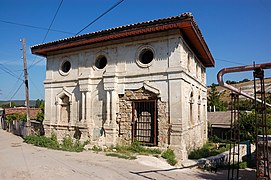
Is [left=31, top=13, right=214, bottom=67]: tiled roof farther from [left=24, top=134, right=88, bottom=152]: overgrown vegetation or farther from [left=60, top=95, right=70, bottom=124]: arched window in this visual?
[left=24, top=134, right=88, bottom=152]: overgrown vegetation

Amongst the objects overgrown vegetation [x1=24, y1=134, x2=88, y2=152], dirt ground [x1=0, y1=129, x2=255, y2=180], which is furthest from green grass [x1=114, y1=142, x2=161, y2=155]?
overgrown vegetation [x1=24, y1=134, x2=88, y2=152]

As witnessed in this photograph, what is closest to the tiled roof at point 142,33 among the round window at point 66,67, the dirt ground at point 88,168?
the round window at point 66,67

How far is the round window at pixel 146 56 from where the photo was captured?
11.6 metres

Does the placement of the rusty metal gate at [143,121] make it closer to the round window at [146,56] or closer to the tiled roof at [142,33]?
the round window at [146,56]

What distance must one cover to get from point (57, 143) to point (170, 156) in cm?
682

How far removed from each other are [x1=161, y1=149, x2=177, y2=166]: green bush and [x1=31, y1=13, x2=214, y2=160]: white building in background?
0.94ft

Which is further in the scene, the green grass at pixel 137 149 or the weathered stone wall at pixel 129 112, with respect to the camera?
the weathered stone wall at pixel 129 112

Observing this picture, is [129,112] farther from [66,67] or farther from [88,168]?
[66,67]

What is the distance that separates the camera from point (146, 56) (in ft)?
38.8

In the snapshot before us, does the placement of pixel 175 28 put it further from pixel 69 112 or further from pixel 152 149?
pixel 69 112

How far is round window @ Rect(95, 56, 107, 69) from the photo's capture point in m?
13.0

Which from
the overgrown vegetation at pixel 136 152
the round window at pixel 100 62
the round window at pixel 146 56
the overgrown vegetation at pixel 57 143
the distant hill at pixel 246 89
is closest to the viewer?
the overgrown vegetation at pixel 136 152

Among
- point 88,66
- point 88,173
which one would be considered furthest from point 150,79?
point 88,173

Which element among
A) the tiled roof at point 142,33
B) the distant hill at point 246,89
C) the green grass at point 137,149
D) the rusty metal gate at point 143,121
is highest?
the tiled roof at point 142,33
